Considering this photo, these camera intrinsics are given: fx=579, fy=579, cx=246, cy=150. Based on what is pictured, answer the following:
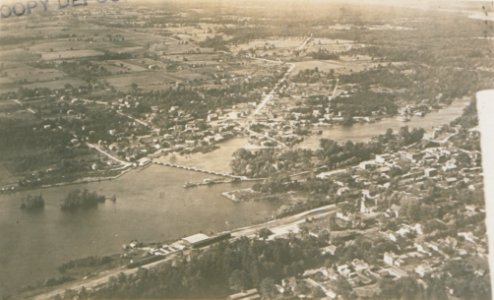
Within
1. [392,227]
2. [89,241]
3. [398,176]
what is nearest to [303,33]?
[398,176]

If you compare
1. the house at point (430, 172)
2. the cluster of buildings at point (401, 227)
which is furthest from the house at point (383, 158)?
the house at point (430, 172)

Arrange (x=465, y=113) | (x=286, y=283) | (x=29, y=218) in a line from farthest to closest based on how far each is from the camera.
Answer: (x=465, y=113)
(x=29, y=218)
(x=286, y=283)

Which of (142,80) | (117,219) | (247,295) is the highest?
(142,80)

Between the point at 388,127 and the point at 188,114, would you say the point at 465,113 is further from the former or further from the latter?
the point at 188,114

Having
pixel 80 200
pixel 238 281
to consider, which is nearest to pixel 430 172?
pixel 238 281

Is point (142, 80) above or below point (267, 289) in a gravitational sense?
above

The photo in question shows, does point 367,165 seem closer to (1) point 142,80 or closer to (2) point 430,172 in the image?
(2) point 430,172

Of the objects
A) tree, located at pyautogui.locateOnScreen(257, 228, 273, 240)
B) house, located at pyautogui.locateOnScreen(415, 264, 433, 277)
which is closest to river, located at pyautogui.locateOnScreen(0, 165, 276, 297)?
tree, located at pyautogui.locateOnScreen(257, 228, 273, 240)
